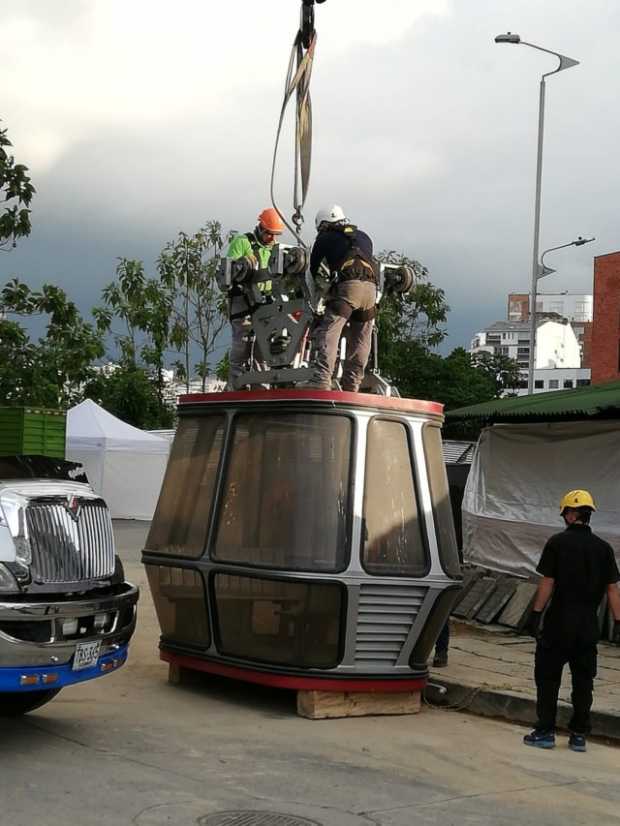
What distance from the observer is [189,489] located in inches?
407

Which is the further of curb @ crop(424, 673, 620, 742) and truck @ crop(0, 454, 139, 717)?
curb @ crop(424, 673, 620, 742)

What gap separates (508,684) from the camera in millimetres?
10805

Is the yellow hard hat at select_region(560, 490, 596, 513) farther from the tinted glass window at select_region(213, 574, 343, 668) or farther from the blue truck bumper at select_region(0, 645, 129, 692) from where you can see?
the blue truck bumper at select_region(0, 645, 129, 692)

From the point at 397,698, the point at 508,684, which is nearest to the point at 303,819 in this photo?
the point at 397,698

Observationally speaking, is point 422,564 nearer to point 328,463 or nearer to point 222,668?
point 328,463

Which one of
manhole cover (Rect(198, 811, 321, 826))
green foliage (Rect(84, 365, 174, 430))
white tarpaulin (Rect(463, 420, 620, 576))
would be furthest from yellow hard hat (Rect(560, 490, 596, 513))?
green foliage (Rect(84, 365, 174, 430))

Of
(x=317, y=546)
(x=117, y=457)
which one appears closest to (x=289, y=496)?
(x=317, y=546)

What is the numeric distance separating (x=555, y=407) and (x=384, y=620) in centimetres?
613

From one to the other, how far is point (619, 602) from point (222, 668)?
317cm

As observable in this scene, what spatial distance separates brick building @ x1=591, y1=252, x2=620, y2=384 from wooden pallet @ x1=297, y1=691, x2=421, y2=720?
3042 centimetres

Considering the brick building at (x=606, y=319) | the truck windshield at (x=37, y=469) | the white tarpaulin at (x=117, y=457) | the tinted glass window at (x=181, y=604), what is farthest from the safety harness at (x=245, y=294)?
the brick building at (x=606, y=319)

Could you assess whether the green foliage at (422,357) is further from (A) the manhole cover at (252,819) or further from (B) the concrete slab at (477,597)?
(A) the manhole cover at (252,819)

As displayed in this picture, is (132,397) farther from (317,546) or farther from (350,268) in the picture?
(317,546)

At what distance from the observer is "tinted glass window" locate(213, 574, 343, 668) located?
928 cm
